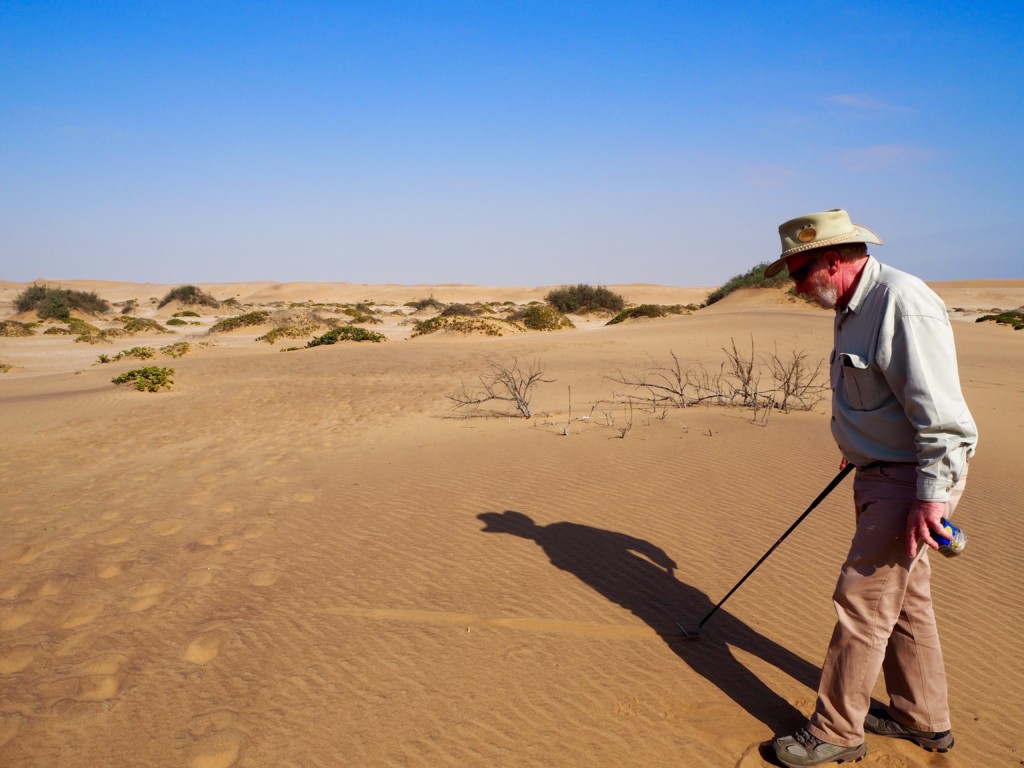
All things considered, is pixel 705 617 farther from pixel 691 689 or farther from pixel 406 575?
pixel 406 575

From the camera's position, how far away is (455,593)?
161 inches

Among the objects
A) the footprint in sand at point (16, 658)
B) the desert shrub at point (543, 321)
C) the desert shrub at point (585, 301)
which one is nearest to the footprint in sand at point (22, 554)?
the footprint in sand at point (16, 658)

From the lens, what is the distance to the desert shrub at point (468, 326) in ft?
75.9

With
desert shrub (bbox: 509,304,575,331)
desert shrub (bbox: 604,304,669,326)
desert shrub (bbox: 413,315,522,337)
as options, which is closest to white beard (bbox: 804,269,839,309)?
desert shrub (bbox: 413,315,522,337)

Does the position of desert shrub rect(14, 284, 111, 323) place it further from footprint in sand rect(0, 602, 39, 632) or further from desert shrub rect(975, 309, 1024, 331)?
desert shrub rect(975, 309, 1024, 331)

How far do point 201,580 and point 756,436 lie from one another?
214 inches

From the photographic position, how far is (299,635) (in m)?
3.65

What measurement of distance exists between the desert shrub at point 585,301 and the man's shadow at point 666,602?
3175 centimetres

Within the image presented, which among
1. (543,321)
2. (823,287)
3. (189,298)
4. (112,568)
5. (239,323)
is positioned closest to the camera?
(823,287)

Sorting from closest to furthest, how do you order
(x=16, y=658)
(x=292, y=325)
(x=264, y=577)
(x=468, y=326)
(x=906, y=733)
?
(x=906, y=733)
(x=16, y=658)
(x=264, y=577)
(x=468, y=326)
(x=292, y=325)

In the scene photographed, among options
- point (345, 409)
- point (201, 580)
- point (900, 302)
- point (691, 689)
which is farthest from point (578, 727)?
point (345, 409)

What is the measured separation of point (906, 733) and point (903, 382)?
144 centimetres

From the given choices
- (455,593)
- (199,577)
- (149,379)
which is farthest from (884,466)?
(149,379)

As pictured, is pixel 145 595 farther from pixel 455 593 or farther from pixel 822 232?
pixel 822 232
